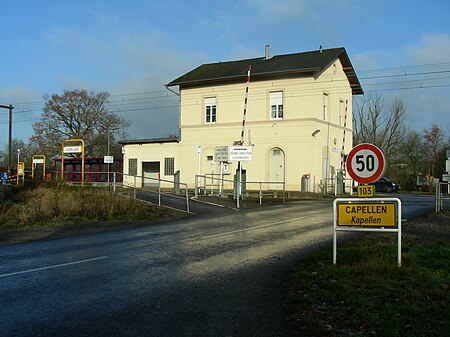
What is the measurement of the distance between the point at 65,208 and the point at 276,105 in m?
23.7

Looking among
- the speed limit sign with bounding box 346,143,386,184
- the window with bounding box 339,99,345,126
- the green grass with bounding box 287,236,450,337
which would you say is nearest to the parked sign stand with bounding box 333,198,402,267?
the speed limit sign with bounding box 346,143,386,184

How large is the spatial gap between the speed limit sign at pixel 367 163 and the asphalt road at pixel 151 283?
2058mm

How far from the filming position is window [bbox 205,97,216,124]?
3994 cm

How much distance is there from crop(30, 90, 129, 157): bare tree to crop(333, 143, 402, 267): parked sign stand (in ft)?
164

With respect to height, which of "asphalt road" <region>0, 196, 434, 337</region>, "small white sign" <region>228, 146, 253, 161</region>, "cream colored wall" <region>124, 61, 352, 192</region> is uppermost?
"cream colored wall" <region>124, 61, 352, 192</region>

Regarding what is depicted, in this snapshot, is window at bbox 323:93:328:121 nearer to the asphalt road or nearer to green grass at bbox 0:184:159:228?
green grass at bbox 0:184:159:228

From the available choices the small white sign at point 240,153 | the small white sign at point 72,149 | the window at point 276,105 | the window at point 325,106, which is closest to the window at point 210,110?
the window at point 276,105

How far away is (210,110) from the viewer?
40.2 meters

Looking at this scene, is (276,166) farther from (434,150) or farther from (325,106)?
(434,150)

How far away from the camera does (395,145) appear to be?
58.4 m

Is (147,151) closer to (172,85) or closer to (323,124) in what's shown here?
(172,85)

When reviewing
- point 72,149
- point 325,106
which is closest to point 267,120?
point 325,106

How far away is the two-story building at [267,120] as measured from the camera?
116ft

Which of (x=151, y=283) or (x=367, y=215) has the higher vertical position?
(x=367, y=215)
